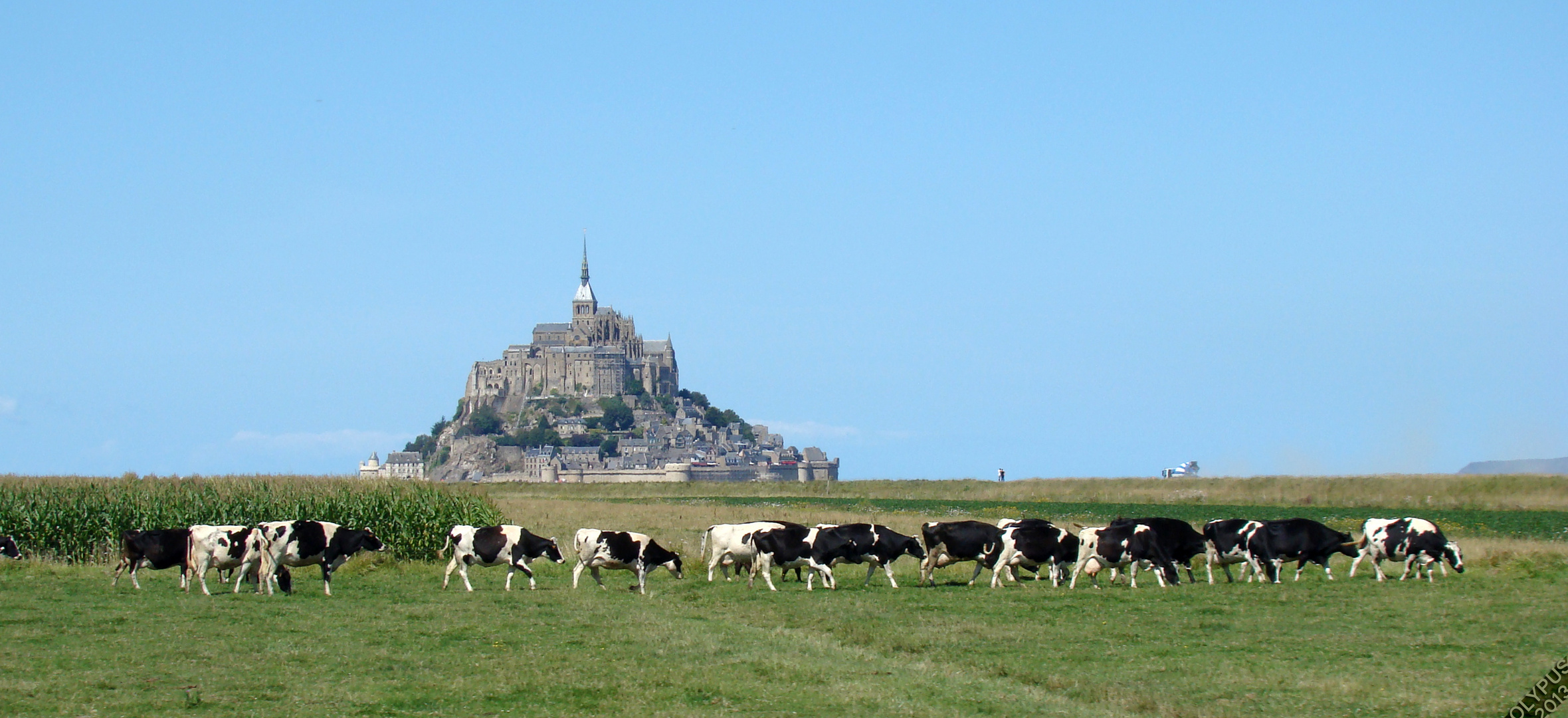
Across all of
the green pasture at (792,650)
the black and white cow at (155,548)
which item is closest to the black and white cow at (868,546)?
the green pasture at (792,650)

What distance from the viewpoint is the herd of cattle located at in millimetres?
23859

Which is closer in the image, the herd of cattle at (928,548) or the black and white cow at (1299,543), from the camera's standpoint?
the herd of cattle at (928,548)

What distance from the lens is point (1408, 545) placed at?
2448cm

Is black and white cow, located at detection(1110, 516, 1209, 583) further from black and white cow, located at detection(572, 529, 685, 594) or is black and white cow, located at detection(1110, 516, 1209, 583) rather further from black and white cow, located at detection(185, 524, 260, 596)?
black and white cow, located at detection(185, 524, 260, 596)

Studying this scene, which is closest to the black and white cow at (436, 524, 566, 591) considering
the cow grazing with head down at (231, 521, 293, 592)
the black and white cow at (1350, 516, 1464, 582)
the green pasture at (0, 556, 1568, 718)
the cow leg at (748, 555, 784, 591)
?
the green pasture at (0, 556, 1568, 718)

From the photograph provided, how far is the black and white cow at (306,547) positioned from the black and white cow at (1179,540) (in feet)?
46.2

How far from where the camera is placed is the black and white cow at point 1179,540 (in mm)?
24828

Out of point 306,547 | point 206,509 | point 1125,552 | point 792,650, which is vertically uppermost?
point 206,509

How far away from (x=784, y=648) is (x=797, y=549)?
8.22m

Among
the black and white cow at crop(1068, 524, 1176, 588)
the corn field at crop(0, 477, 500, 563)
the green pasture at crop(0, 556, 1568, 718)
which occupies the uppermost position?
the corn field at crop(0, 477, 500, 563)

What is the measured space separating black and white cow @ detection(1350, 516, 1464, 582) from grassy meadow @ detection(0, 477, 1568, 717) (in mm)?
610

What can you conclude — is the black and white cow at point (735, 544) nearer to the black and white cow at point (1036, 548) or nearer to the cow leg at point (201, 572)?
the black and white cow at point (1036, 548)

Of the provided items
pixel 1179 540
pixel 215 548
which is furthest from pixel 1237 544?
pixel 215 548

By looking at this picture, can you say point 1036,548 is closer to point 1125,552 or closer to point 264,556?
point 1125,552
